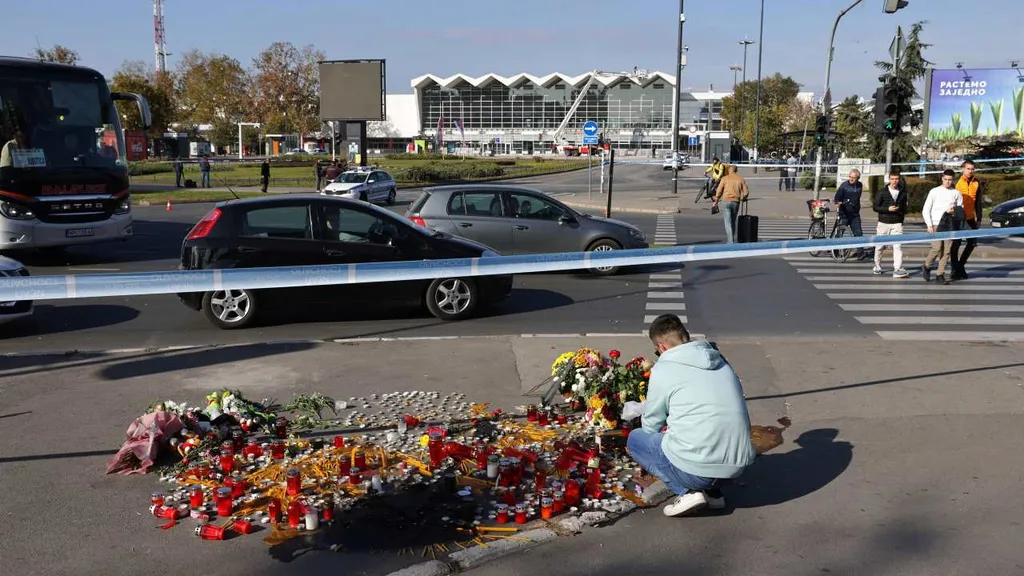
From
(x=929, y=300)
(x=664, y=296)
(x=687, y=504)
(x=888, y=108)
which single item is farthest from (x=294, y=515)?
(x=888, y=108)

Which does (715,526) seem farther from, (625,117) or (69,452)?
(625,117)

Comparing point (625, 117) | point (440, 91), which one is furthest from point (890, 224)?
point (440, 91)

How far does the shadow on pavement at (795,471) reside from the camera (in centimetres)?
543

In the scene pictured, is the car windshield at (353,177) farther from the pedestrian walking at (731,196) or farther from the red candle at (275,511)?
the red candle at (275,511)

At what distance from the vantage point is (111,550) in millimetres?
4633

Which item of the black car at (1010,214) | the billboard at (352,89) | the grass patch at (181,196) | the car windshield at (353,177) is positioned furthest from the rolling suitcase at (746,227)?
the billboard at (352,89)

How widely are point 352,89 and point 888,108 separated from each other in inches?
1490

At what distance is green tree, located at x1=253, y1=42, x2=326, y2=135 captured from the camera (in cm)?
8856

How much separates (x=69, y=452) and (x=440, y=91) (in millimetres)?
130292

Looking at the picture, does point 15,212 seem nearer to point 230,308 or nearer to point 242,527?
point 230,308

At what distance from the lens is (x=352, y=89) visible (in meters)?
50.8

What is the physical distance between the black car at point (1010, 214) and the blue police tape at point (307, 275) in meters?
20.1

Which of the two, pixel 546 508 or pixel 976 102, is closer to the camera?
pixel 546 508

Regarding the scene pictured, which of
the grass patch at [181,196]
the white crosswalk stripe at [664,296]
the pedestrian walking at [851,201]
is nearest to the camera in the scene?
the white crosswalk stripe at [664,296]
